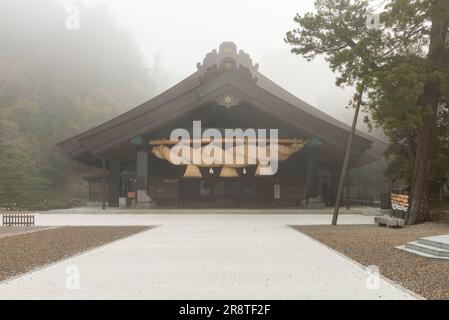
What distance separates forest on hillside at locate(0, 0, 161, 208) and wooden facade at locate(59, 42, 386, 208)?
13919mm

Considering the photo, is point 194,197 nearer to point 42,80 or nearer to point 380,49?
point 380,49

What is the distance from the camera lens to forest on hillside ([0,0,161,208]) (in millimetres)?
57875

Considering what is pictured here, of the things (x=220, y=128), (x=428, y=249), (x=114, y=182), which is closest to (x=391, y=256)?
(x=428, y=249)

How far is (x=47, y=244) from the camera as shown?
14.8 m

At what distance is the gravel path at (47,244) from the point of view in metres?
11.2

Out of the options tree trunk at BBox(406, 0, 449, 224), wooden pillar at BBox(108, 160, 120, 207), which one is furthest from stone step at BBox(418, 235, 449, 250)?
wooden pillar at BBox(108, 160, 120, 207)

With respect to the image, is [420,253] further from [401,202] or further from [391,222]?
[401,202]

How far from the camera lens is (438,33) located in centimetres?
2244

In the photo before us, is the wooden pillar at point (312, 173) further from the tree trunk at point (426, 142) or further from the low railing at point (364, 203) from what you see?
the low railing at point (364, 203)

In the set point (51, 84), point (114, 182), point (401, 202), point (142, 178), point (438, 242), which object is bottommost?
point (438, 242)

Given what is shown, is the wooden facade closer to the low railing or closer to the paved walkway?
the low railing

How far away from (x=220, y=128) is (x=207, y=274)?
927 inches

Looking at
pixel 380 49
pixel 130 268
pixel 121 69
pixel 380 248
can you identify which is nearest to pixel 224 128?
pixel 380 49
